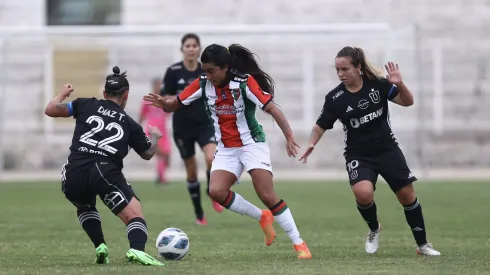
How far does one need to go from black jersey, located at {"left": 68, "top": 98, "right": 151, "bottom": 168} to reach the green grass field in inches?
33.6

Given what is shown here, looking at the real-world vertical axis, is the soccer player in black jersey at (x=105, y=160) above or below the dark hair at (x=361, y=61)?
below

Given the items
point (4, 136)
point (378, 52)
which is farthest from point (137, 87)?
→ point (378, 52)

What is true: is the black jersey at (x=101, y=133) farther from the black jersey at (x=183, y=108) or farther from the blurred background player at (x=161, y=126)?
the blurred background player at (x=161, y=126)

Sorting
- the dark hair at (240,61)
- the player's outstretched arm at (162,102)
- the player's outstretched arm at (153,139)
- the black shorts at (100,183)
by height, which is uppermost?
the dark hair at (240,61)

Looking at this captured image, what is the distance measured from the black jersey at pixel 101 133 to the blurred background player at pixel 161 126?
38.5ft

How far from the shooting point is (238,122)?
9797 mm

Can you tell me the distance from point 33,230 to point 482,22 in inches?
624

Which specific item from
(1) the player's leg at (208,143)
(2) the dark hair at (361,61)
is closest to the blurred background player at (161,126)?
(1) the player's leg at (208,143)

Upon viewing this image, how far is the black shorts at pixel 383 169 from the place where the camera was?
9.69 m

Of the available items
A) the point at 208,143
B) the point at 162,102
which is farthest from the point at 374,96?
the point at 208,143

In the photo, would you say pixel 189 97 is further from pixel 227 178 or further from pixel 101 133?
pixel 101 133

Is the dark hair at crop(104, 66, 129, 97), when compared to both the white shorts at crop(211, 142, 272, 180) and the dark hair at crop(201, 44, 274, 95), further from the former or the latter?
the white shorts at crop(211, 142, 272, 180)

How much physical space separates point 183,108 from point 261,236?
2373 mm

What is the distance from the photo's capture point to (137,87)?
79.9 feet
